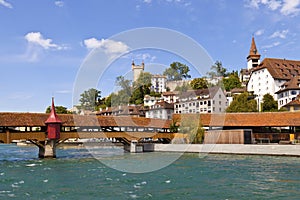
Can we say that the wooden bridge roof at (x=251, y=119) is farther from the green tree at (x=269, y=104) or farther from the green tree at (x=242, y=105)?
the green tree at (x=269, y=104)

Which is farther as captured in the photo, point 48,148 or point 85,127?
point 85,127

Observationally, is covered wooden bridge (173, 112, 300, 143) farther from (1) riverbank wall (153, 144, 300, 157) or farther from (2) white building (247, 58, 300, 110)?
(2) white building (247, 58, 300, 110)

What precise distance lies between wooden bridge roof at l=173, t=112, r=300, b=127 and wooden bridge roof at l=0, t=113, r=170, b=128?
12.3ft

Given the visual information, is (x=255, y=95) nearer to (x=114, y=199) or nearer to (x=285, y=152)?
(x=285, y=152)

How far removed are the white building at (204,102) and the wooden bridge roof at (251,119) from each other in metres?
14.7

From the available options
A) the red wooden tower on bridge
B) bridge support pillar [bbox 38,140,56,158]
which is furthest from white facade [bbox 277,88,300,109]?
bridge support pillar [bbox 38,140,56,158]

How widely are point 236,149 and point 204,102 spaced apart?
2494 centimetres

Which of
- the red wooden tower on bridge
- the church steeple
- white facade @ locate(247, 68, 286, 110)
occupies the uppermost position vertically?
the church steeple

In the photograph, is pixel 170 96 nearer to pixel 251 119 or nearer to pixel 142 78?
pixel 142 78

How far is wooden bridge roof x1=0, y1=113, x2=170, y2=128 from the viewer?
29.2 metres

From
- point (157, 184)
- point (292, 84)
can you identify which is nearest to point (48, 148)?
point (157, 184)

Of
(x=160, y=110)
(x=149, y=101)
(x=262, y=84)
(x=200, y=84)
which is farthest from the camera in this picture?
(x=200, y=84)

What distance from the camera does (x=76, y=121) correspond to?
3409 cm

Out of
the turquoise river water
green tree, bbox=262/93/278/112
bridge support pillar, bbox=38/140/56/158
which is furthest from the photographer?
green tree, bbox=262/93/278/112
